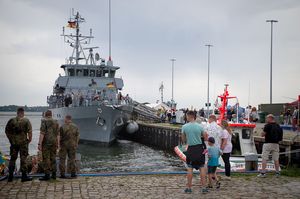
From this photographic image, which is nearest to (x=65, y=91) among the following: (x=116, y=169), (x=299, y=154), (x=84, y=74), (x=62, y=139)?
(x=84, y=74)

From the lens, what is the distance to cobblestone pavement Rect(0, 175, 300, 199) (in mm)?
8219

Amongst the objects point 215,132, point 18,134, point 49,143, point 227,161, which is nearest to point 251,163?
point 227,161

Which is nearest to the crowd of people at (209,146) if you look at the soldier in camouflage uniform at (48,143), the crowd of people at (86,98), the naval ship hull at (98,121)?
the soldier in camouflage uniform at (48,143)

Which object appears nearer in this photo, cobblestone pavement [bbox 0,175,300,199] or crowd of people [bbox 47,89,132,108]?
cobblestone pavement [bbox 0,175,300,199]

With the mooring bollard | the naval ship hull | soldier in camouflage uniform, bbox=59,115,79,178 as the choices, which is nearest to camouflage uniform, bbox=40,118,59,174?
soldier in camouflage uniform, bbox=59,115,79,178

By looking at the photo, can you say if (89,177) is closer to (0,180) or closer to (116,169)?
(0,180)

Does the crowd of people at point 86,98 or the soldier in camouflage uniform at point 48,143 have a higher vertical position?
the crowd of people at point 86,98

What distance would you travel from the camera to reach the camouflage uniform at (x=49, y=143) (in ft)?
31.5

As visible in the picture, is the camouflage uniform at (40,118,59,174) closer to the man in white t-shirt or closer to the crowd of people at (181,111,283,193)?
the crowd of people at (181,111,283,193)

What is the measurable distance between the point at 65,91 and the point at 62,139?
28538 millimetres

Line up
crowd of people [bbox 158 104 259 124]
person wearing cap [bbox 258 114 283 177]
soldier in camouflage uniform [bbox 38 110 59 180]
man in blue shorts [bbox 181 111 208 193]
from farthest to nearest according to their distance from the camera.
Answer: crowd of people [bbox 158 104 259 124] → person wearing cap [bbox 258 114 283 177] → soldier in camouflage uniform [bbox 38 110 59 180] → man in blue shorts [bbox 181 111 208 193]

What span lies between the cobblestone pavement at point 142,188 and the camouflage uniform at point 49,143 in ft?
1.31

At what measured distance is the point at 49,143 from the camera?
31.7 feet

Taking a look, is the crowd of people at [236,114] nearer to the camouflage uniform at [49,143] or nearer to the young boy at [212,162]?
the young boy at [212,162]
